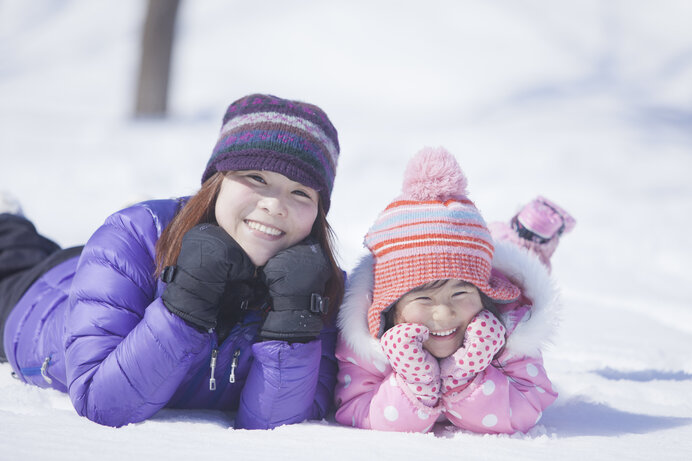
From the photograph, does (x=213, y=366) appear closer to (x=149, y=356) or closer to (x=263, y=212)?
(x=149, y=356)

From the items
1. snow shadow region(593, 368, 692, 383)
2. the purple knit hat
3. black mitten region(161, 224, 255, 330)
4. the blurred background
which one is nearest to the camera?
black mitten region(161, 224, 255, 330)

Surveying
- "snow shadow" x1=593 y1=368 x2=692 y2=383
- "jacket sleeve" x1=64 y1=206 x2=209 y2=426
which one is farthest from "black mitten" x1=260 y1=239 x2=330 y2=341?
"snow shadow" x1=593 y1=368 x2=692 y2=383

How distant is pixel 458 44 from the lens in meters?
10.5

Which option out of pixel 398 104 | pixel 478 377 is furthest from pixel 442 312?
pixel 398 104

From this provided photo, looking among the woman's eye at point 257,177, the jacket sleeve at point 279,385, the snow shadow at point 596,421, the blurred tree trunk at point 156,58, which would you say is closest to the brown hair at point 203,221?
the woman's eye at point 257,177

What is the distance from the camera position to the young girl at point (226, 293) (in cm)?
190

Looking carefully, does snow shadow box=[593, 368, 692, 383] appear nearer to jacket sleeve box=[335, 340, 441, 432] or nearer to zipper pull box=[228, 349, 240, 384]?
jacket sleeve box=[335, 340, 441, 432]

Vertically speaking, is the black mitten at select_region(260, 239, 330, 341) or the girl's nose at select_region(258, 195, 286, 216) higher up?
the girl's nose at select_region(258, 195, 286, 216)

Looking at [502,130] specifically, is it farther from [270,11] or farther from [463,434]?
[270,11]

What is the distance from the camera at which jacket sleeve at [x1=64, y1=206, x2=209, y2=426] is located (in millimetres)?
1875

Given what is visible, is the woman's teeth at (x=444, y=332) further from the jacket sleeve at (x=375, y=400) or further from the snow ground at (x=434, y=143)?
the snow ground at (x=434, y=143)

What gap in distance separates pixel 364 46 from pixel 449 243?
30.5 ft

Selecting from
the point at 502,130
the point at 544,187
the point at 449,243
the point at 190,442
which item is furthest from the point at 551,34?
the point at 190,442

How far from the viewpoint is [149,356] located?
1.87 meters
